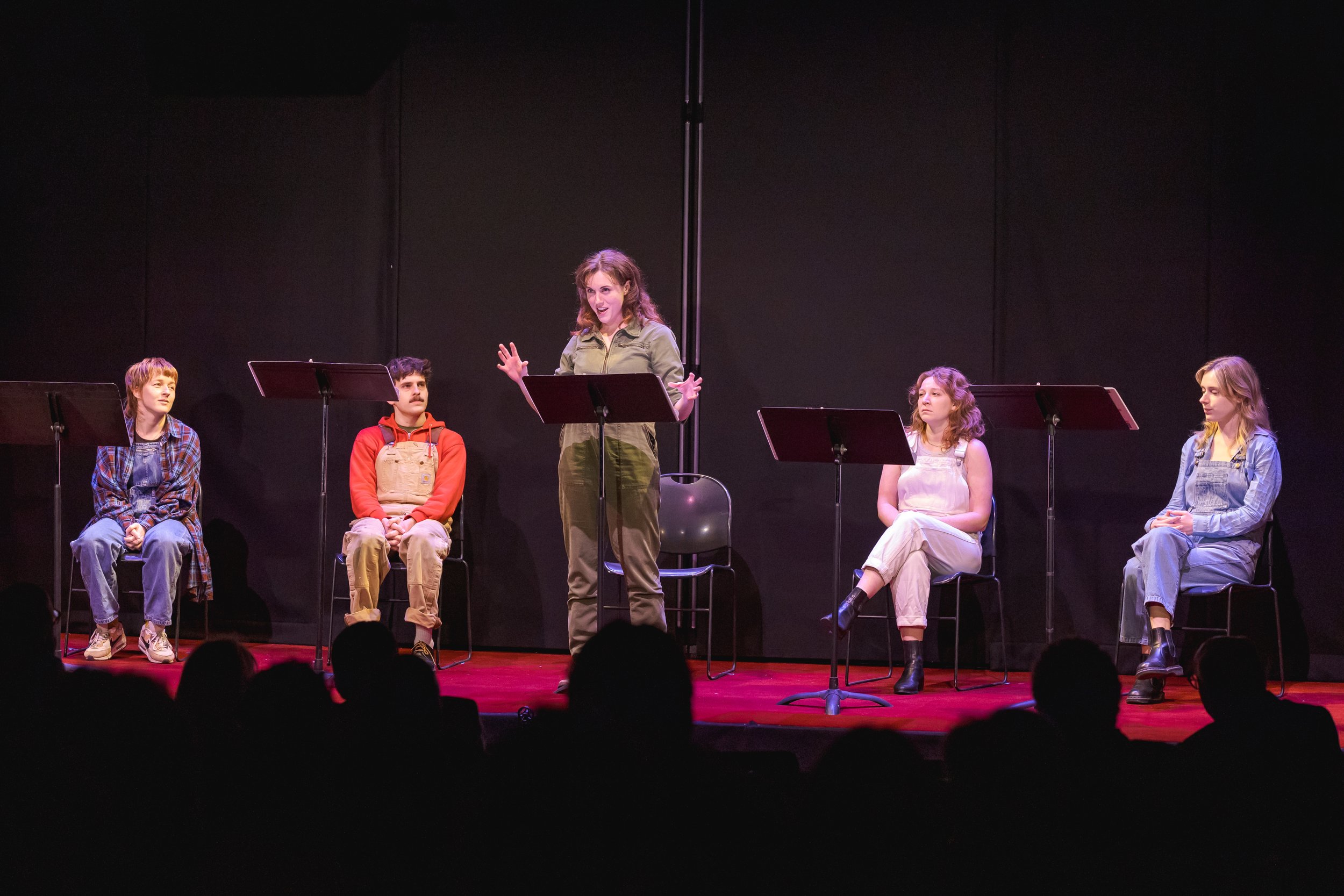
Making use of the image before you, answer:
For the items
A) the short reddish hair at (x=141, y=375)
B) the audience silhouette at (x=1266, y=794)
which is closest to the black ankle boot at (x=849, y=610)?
the audience silhouette at (x=1266, y=794)

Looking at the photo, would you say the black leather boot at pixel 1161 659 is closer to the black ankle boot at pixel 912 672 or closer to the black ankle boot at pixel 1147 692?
the black ankle boot at pixel 1147 692

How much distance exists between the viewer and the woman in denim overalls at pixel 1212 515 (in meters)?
4.71

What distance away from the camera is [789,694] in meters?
4.71

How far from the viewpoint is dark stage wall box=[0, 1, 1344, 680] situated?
528 cm

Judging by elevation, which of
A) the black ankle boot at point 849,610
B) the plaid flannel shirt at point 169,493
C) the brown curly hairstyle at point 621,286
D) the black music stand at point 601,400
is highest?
the brown curly hairstyle at point 621,286

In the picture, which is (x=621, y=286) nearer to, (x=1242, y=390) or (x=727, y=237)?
(x=727, y=237)

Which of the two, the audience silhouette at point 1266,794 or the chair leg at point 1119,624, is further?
the chair leg at point 1119,624

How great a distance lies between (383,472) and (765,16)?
2739 mm

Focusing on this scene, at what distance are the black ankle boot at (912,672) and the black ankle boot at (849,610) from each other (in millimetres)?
308

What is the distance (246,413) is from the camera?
619 centimetres

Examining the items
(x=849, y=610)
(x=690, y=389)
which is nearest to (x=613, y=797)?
(x=690, y=389)

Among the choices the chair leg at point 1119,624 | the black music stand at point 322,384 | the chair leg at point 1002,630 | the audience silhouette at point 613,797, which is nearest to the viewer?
the audience silhouette at point 613,797

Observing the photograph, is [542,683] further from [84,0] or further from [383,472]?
[84,0]

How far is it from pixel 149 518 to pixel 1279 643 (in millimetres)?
4849
